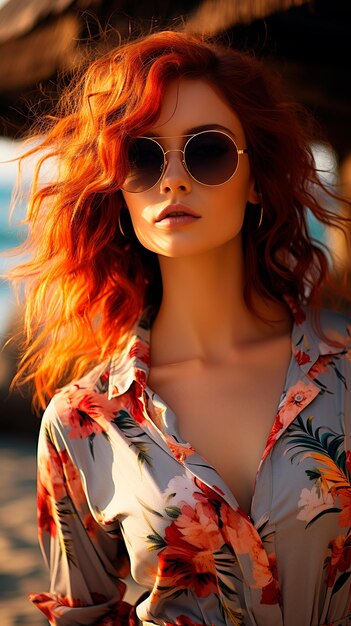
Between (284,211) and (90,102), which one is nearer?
(90,102)

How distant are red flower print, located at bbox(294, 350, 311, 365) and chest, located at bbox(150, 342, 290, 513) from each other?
0.04m

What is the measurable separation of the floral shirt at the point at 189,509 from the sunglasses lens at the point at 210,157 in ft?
1.36

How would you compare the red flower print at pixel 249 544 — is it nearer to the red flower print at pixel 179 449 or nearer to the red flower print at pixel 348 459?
the red flower print at pixel 179 449

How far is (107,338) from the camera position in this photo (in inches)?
94.1

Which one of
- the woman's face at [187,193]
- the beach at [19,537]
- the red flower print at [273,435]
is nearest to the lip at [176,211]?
the woman's face at [187,193]

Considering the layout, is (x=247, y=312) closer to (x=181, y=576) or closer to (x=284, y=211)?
(x=284, y=211)

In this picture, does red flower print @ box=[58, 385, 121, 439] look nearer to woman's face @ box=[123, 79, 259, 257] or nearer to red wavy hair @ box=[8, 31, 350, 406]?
red wavy hair @ box=[8, 31, 350, 406]

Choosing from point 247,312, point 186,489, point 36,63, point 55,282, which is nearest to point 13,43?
point 36,63

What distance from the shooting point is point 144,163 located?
6.73 feet

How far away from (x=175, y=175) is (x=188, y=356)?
445 millimetres

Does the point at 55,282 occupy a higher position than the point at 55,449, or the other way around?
the point at 55,282

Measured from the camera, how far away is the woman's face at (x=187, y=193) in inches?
79.4

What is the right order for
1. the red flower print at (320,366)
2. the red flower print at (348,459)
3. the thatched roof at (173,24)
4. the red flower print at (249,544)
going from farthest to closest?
the thatched roof at (173,24), the red flower print at (320,366), the red flower print at (348,459), the red flower print at (249,544)

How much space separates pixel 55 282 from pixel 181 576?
789 millimetres
